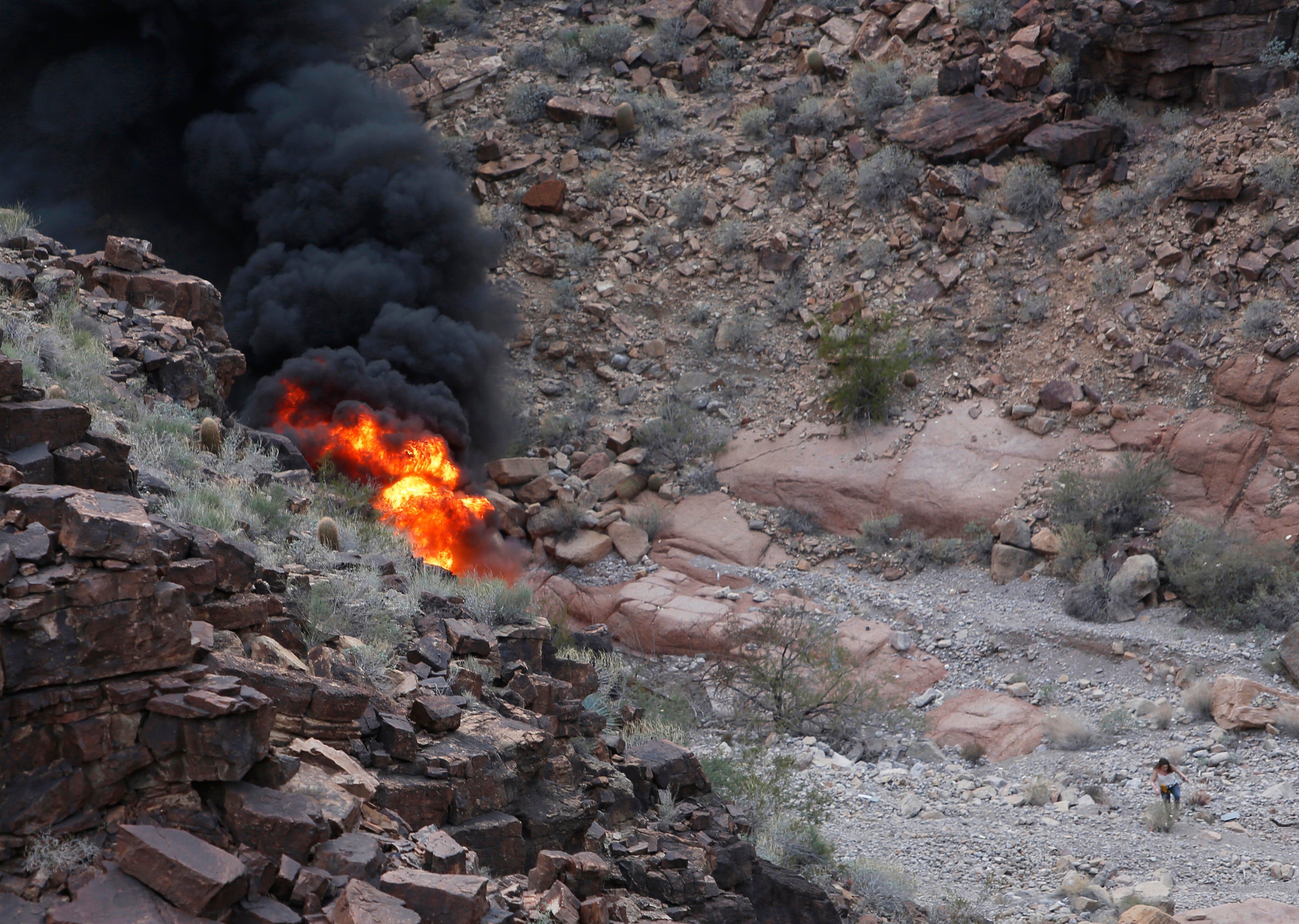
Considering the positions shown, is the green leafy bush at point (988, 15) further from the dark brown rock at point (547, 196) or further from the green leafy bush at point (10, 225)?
the green leafy bush at point (10, 225)

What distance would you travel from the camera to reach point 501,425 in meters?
19.8

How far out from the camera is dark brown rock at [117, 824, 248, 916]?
4008mm

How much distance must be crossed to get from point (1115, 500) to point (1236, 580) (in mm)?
Result: 2170

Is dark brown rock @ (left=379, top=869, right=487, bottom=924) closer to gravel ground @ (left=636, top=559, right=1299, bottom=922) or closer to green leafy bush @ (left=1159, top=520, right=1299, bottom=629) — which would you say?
gravel ground @ (left=636, top=559, right=1299, bottom=922)

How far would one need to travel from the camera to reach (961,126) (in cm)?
2120

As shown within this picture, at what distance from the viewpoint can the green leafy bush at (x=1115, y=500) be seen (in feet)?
52.5

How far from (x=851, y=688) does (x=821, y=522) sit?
468 centimetres

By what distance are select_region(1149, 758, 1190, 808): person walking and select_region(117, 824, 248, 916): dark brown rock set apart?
9917 millimetres

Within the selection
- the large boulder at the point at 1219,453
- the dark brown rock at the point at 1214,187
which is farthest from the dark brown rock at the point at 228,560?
the dark brown rock at the point at 1214,187

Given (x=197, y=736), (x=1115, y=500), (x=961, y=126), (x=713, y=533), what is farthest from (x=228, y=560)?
(x=961, y=126)

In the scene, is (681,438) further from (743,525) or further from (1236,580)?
(1236,580)

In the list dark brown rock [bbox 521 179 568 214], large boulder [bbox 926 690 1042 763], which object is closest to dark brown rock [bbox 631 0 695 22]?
dark brown rock [bbox 521 179 568 214]

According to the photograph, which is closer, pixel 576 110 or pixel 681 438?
pixel 681 438

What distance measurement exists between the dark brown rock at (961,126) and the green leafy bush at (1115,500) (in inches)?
305
